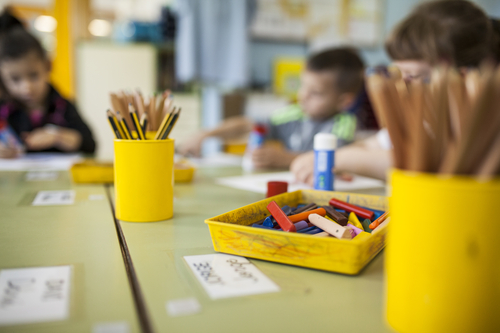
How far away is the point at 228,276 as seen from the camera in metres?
0.40

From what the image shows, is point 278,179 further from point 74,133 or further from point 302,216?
point 74,133

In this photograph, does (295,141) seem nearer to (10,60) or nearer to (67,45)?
(10,60)

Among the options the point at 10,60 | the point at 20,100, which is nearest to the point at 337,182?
the point at 10,60

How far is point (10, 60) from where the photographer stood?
1.57 metres

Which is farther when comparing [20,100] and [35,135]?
[20,100]

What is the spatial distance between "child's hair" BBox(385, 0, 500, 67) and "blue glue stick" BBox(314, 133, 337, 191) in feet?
1.18

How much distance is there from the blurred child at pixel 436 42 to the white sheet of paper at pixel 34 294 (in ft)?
2.05

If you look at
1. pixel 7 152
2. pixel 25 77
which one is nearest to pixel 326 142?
pixel 7 152

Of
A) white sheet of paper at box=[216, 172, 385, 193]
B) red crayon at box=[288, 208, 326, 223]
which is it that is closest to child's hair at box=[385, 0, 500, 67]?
white sheet of paper at box=[216, 172, 385, 193]

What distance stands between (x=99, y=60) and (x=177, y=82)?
2.02 feet

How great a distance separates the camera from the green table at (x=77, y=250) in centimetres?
32

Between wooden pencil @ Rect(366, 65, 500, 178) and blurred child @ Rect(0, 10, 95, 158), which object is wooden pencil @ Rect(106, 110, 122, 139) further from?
blurred child @ Rect(0, 10, 95, 158)

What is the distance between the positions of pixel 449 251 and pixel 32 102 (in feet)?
6.26

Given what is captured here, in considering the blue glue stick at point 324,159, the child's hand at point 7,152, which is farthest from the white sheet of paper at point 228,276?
the child's hand at point 7,152
